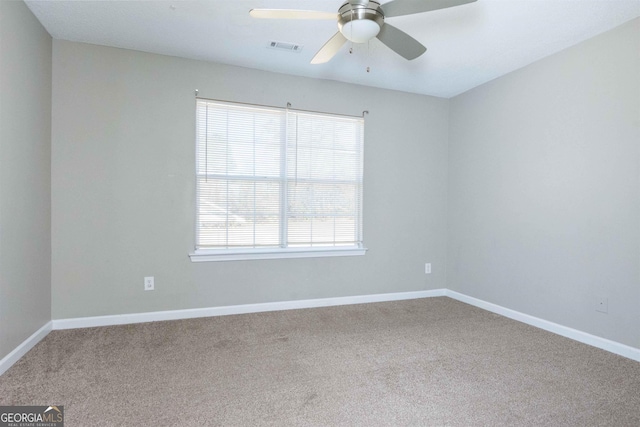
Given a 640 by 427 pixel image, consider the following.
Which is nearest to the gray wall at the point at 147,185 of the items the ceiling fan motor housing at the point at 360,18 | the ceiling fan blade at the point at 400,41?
the ceiling fan blade at the point at 400,41

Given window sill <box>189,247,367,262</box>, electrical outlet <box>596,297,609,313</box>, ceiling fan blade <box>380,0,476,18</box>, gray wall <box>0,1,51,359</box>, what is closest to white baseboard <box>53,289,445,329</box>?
gray wall <box>0,1,51,359</box>

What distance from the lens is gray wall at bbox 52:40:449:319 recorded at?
2.95 meters

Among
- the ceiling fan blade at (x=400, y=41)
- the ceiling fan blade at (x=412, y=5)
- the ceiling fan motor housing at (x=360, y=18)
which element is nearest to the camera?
the ceiling fan blade at (x=412, y=5)

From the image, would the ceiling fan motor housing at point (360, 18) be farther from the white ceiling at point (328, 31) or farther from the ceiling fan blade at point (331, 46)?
the white ceiling at point (328, 31)

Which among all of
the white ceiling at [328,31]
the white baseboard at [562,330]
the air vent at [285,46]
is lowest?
the white baseboard at [562,330]

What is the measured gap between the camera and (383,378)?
217 cm

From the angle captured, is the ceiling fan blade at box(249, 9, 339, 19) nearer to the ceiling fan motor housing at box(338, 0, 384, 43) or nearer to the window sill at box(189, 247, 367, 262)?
the ceiling fan motor housing at box(338, 0, 384, 43)

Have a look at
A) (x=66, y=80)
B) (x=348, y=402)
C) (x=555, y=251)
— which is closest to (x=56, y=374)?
(x=348, y=402)

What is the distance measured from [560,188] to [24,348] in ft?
14.3

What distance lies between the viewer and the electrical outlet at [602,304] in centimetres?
265

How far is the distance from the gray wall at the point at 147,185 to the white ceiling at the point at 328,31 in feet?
0.70

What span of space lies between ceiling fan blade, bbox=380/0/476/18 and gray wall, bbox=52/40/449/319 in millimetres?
1846

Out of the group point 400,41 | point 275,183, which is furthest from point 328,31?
point 275,183

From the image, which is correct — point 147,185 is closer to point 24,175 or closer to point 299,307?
point 24,175
